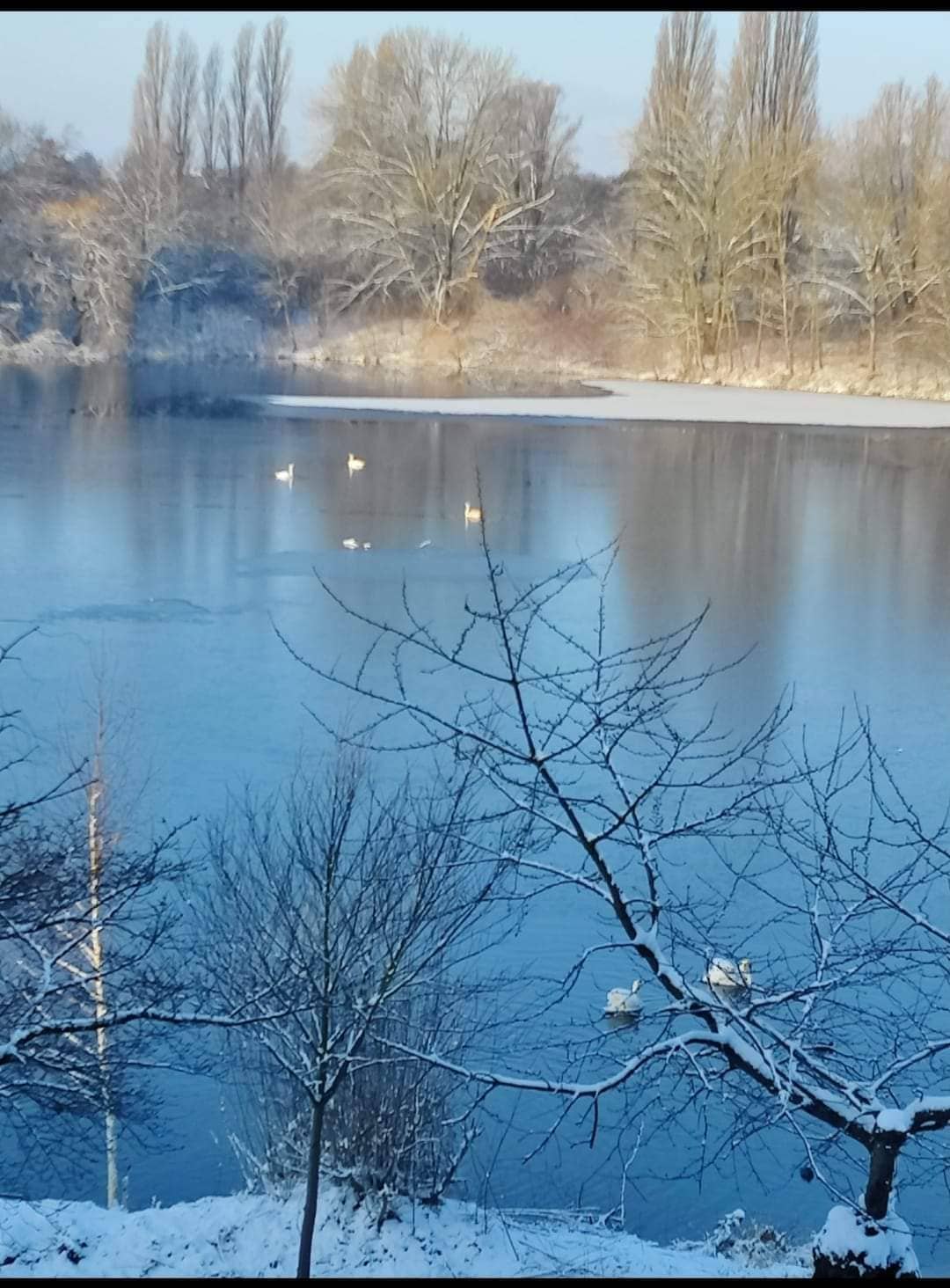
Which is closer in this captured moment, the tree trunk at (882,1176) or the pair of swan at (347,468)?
the tree trunk at (882,1176)

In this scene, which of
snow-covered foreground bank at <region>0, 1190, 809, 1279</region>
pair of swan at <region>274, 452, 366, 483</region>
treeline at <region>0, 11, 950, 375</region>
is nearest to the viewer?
snow-covered foreground bank at <region>0, 1190, 809, 1279</region>

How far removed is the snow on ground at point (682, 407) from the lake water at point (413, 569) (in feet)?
5.33

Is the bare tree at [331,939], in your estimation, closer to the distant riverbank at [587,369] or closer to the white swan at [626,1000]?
the white swan at [626,1000]

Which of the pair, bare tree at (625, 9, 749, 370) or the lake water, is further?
bare tree at (625, 9, 749, 370)

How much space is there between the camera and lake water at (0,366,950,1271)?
552cm

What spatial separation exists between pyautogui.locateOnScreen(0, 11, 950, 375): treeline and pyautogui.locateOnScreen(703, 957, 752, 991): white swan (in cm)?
2736

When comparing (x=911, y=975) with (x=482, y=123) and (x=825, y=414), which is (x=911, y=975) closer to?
(x=825, y=414)

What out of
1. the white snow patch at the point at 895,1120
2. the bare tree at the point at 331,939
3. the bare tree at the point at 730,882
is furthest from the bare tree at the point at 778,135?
the white snow patch at the point at 895,1120

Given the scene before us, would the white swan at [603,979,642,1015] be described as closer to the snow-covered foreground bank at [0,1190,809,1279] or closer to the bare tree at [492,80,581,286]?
the snow-covered foreground bank at [0,1190,809,1279]

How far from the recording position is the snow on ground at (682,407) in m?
25.4

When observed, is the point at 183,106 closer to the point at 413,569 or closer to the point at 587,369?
the point at 587,369

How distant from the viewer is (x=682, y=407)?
1074 inches

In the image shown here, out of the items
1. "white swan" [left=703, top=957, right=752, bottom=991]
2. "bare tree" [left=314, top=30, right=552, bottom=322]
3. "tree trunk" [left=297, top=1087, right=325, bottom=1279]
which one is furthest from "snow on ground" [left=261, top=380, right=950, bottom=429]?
"tree trunk" [left=297, top=1087, right=325, bottom=1279]

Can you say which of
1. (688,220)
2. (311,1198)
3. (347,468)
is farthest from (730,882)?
(688,220)
